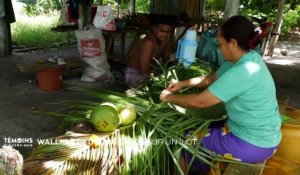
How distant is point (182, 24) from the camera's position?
7.07 m

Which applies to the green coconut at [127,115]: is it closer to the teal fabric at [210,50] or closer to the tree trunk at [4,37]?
the teal fabric at [210,50]

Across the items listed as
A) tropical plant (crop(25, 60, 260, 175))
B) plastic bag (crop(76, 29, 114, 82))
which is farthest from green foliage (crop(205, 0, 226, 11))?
tropical plant (crop(25, 60, 260, 175))

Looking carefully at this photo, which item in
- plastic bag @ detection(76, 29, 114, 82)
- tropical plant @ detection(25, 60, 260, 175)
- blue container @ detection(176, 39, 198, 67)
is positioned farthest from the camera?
plastic bag @ detection(76, 29, 114, 82)

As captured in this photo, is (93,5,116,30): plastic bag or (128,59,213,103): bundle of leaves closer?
(128,59,213,103): bundle of leaves

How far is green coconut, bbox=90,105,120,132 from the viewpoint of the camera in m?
2.09

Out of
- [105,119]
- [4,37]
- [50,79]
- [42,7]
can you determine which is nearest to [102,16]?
[50,79]

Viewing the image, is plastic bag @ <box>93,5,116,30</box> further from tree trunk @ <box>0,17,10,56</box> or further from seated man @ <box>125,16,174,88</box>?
tree trunk @ <box>0,17,10,56</box>

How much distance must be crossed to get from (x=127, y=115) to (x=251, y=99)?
78 centimetres

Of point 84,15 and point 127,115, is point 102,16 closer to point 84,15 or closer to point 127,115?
point 84,15

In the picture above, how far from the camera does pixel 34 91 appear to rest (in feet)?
16.6

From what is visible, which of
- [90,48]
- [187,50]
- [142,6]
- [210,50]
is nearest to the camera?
[187,50]

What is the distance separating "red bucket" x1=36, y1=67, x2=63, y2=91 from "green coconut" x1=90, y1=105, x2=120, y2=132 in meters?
3.03

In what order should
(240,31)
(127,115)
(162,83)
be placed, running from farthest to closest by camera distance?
(162,83), (127,115), (240,31)

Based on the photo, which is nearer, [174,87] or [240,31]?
[240,31]
